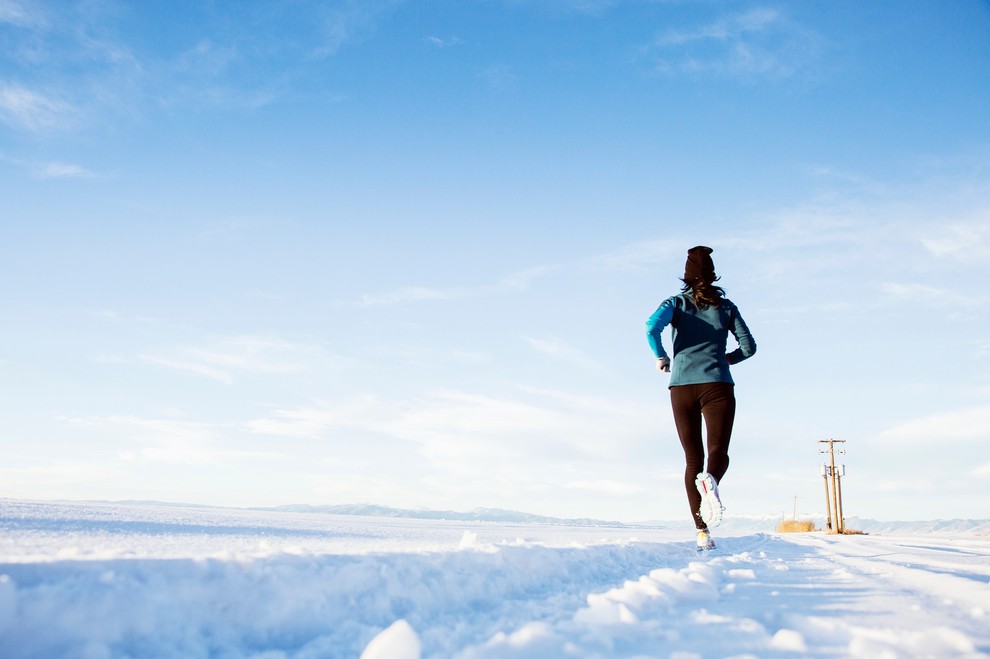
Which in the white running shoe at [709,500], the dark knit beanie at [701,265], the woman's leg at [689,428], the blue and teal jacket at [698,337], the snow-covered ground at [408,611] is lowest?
the snow-covered ground at [408,611]

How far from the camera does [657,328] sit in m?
4.83

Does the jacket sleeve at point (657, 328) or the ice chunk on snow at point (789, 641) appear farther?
the jacket sleeve at point (657, 328)

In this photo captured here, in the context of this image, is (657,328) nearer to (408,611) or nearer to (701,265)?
(701,265)

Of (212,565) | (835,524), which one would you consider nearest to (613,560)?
(212,565)

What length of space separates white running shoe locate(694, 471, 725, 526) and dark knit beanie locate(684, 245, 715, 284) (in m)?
1.55

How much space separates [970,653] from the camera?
1266 millimetres

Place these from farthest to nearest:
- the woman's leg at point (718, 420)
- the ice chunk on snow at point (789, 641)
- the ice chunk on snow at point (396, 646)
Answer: the woman's leg at point (718, 420), the ice chunk on snow at point (789, 641), the ice chunk on snow at point (396, 646)

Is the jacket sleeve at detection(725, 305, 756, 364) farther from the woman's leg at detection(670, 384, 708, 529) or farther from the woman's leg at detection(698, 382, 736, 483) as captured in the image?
the woman's leg at detection(670, 384, 708, 529)

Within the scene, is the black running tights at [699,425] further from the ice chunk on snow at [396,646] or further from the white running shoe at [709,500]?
the ice chunk on snow at [396,646]

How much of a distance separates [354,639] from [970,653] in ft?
4.32

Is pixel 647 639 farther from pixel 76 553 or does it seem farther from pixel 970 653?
pixel 76 553

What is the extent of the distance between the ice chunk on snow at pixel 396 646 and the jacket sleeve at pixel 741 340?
169 inches

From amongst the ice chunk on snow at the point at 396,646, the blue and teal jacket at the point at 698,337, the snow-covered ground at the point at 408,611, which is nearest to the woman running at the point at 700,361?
the blue and teal jacket at the point at 698,337

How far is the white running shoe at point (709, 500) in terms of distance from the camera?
4266 millimetres
